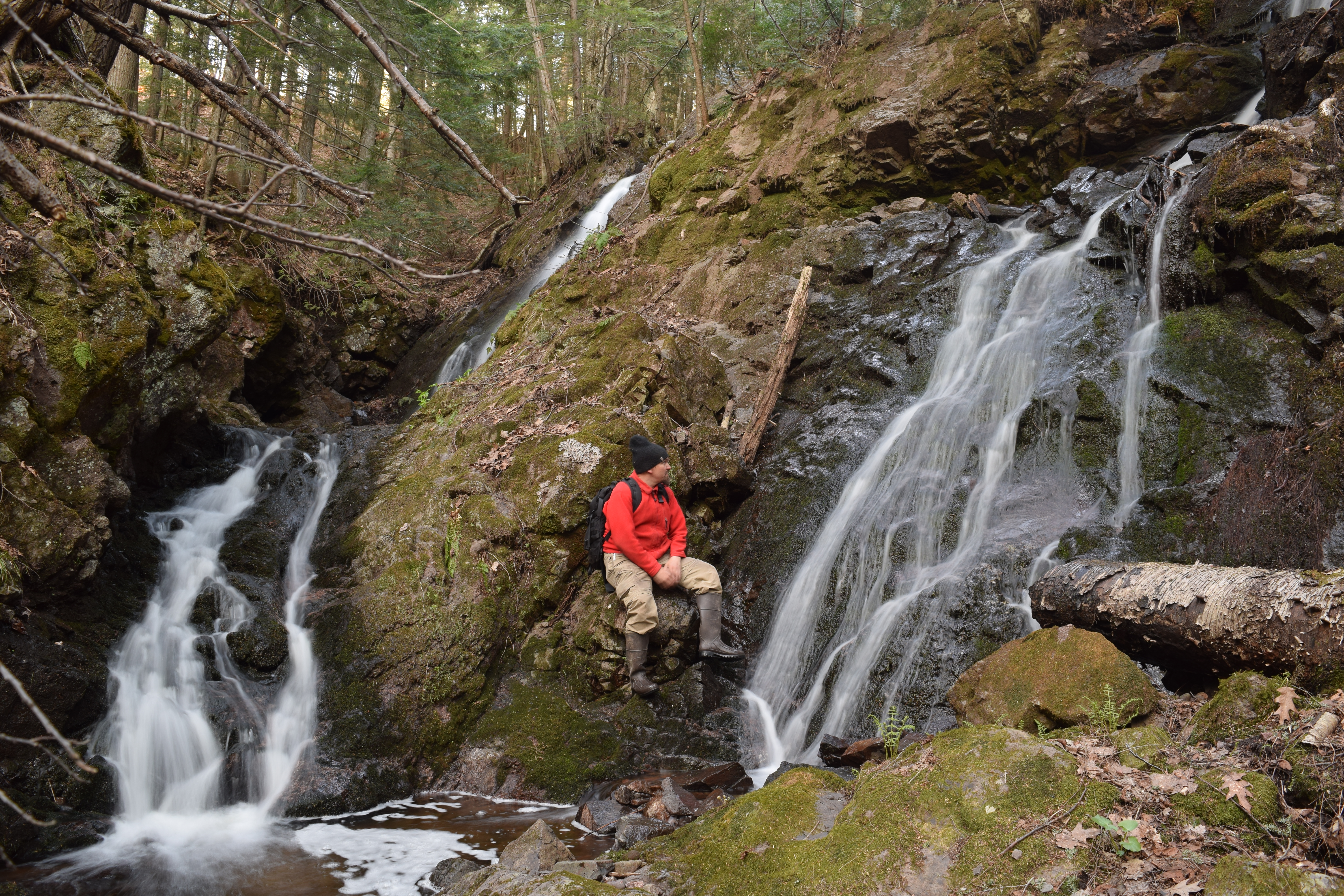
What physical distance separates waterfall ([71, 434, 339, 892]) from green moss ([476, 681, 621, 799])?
5.07 ft

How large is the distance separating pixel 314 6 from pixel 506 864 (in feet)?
36.4

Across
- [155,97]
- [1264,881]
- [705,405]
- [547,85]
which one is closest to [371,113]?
[705,405]

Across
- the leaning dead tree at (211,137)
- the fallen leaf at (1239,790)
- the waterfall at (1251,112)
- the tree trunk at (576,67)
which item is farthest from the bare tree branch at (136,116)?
the tree trunk at (576,67)

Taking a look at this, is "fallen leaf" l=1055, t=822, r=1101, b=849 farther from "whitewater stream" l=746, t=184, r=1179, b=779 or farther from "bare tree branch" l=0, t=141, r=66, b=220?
"bare tree branch" l=0, t=141, r=66, b=220

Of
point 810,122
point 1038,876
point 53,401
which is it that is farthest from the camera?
point 810,122

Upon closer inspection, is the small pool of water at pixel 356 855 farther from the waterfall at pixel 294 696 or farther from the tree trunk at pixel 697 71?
the tree trunk at pixel 697 71

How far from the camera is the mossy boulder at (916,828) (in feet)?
9.68

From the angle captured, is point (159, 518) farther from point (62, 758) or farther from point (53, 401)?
point (62, 758)

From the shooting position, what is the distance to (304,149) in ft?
62.7

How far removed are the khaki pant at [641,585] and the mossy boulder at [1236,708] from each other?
3640 mm

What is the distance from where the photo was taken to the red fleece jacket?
6238mm

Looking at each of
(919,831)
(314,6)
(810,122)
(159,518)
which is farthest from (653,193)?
(919,831)

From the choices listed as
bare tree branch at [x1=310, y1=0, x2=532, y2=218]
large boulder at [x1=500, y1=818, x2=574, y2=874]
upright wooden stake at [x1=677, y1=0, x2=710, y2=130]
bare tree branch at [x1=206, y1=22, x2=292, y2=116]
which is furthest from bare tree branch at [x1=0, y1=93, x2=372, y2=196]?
upright wooden stake at [x1=677, y1=0, x2=710, y2=130]

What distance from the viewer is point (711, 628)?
21.3 feet
